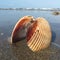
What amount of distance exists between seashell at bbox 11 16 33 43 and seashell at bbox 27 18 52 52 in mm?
680

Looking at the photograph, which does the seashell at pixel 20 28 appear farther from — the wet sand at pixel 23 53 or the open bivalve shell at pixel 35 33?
the wet sand at pixel 23 53

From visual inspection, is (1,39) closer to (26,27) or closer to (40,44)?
(26,27)

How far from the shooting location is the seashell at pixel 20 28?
11.1 meters

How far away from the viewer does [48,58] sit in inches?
366

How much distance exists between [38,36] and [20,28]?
1587 mm

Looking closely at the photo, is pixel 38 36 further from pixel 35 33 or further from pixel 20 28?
pixel 20 28

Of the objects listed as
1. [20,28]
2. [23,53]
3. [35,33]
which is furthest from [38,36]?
[20,28]

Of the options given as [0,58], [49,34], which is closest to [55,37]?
[49,34]

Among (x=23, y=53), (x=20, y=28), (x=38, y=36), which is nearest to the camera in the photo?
(x=23, y=53)

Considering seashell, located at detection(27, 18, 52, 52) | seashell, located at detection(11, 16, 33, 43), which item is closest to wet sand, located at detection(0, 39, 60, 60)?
seashell, located at detection(27, 18, 52, 52)

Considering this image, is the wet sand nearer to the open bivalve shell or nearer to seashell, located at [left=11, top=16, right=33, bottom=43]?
the open bivalve shell

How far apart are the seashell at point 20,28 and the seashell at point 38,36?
0.68m

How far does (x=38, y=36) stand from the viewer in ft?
33.4

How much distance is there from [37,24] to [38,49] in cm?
122
